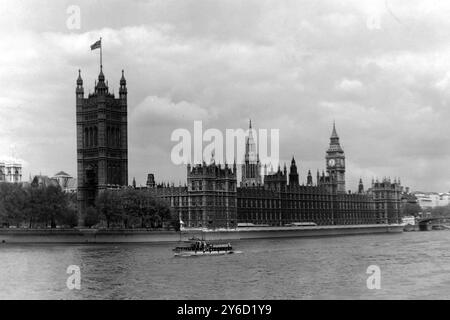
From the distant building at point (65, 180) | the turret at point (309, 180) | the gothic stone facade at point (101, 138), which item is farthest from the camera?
the distant building at point (65, 180)

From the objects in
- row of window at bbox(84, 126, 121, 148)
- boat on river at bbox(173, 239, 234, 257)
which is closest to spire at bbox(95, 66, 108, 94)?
row of window at bbox(84, 126, 121, 148)

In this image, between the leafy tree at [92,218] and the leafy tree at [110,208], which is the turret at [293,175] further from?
the leafy tree at [110,208]

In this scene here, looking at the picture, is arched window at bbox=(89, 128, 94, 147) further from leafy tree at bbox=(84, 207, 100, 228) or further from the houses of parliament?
leafy tree at bbox=(84, 207, 100, 228)

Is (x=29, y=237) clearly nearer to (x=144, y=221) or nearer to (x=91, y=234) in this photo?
(x=91, y=234)

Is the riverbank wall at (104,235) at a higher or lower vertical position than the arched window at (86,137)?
lower

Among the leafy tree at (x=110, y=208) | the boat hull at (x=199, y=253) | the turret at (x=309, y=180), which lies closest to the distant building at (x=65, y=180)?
the turret at (x=309, y=180)

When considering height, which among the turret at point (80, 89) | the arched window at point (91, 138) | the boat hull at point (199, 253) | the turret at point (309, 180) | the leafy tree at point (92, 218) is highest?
the turret at point (80, 89)

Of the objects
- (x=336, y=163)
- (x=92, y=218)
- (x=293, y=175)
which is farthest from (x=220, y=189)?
(x=336, y=163)
